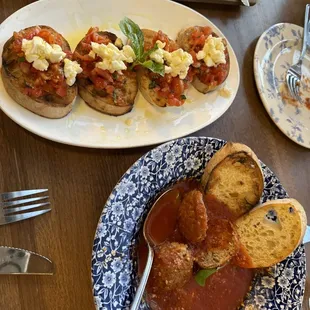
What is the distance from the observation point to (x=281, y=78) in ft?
6.99

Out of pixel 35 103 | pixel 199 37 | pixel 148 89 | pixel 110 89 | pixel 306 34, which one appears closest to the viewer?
pixel 35 103

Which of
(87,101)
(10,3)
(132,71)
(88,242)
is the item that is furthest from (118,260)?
(10,3)

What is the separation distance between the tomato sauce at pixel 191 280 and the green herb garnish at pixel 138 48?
17.6 inches

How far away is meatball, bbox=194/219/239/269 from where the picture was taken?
59.5 inches

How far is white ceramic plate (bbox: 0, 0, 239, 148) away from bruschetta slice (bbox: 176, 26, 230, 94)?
0.06 meters

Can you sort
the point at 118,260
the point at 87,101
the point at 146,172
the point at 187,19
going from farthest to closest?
the point at 187,19
the point at 87,101
the point at 146,172
the point at 118,260

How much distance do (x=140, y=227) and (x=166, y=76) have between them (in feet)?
1.93

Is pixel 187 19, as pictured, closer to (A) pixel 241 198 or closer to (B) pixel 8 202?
(A) pixel 241 198

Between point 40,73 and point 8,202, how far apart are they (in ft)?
1.47

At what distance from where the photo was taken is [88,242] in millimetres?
1513

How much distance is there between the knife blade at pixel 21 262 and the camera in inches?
52.4

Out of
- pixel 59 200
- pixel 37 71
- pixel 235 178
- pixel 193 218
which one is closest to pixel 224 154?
pixel 235 178

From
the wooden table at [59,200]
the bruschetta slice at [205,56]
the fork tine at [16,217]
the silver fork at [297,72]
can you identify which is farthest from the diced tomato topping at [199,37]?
the fork tine at [16,217]

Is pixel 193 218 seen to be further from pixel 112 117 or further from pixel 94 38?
pixel 94 38
